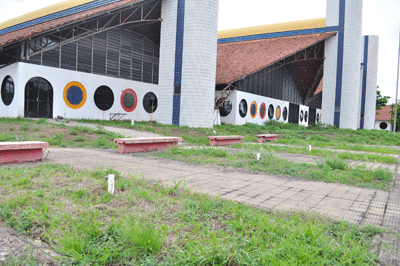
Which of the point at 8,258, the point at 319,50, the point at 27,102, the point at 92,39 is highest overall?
the point at 319,50

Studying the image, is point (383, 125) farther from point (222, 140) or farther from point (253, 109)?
point (222, 140)

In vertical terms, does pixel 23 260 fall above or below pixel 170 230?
below

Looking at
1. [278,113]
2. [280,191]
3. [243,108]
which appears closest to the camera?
[280,191]

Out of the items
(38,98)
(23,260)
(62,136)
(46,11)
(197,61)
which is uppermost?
(46,11)

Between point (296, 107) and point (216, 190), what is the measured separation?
38.3 m

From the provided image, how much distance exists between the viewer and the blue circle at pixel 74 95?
20906 mm

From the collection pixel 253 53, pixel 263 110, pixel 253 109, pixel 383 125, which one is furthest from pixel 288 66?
pixel 383 125

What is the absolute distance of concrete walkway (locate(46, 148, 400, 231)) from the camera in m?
3.90

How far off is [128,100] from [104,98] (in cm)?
226

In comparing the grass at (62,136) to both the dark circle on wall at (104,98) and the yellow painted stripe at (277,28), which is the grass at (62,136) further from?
the yellow painted stripe at (277,28)

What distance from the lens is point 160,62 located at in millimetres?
21906

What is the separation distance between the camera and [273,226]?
3.06 m

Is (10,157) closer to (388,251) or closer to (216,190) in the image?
(216,190)

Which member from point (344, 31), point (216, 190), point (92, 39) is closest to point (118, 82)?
point (92, 39)
